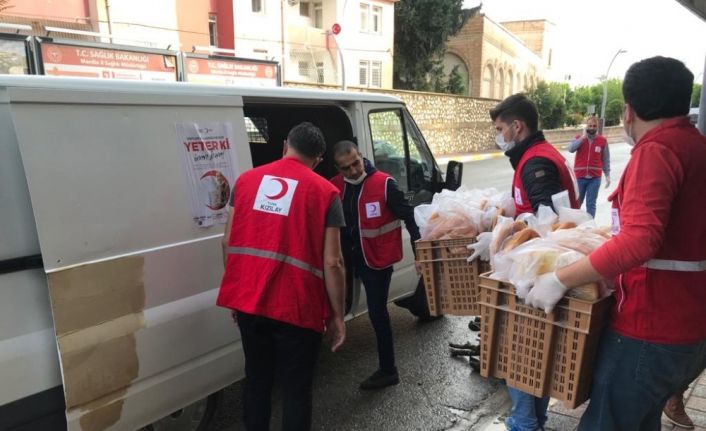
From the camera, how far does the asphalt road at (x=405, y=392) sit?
11.0 feet

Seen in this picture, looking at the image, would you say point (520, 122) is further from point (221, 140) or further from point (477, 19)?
point (477, 19)

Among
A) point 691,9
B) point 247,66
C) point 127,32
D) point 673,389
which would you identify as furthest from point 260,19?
point 673,389

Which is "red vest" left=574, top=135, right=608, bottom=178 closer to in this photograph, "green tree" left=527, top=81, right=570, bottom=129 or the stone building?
the stone building

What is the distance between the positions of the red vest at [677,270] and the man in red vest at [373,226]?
190cm

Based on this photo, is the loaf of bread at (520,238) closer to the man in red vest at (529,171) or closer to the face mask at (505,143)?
the man in red vest at (529,171)

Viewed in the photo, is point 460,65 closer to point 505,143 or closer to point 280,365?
point 505,143

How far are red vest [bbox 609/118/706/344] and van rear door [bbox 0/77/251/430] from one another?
76.4 inches

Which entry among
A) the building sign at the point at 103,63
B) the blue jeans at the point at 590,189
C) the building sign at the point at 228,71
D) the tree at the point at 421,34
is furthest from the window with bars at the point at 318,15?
the blue jeans at the point at 590,189

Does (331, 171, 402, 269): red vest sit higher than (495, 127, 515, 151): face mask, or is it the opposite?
(495, 127, 515, 151): face mask

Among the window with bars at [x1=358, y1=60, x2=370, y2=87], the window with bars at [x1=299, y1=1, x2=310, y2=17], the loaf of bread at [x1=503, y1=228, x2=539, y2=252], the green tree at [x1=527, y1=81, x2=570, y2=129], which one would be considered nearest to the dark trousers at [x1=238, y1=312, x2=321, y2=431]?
the loaf of bread at [x1=503, y1=228, x2=539, y2=252]

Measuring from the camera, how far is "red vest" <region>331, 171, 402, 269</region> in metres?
3.56

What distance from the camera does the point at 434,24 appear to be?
95.6 feet

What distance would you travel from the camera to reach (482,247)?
252 centimetres

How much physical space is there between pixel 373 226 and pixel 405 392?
123 centimetres
